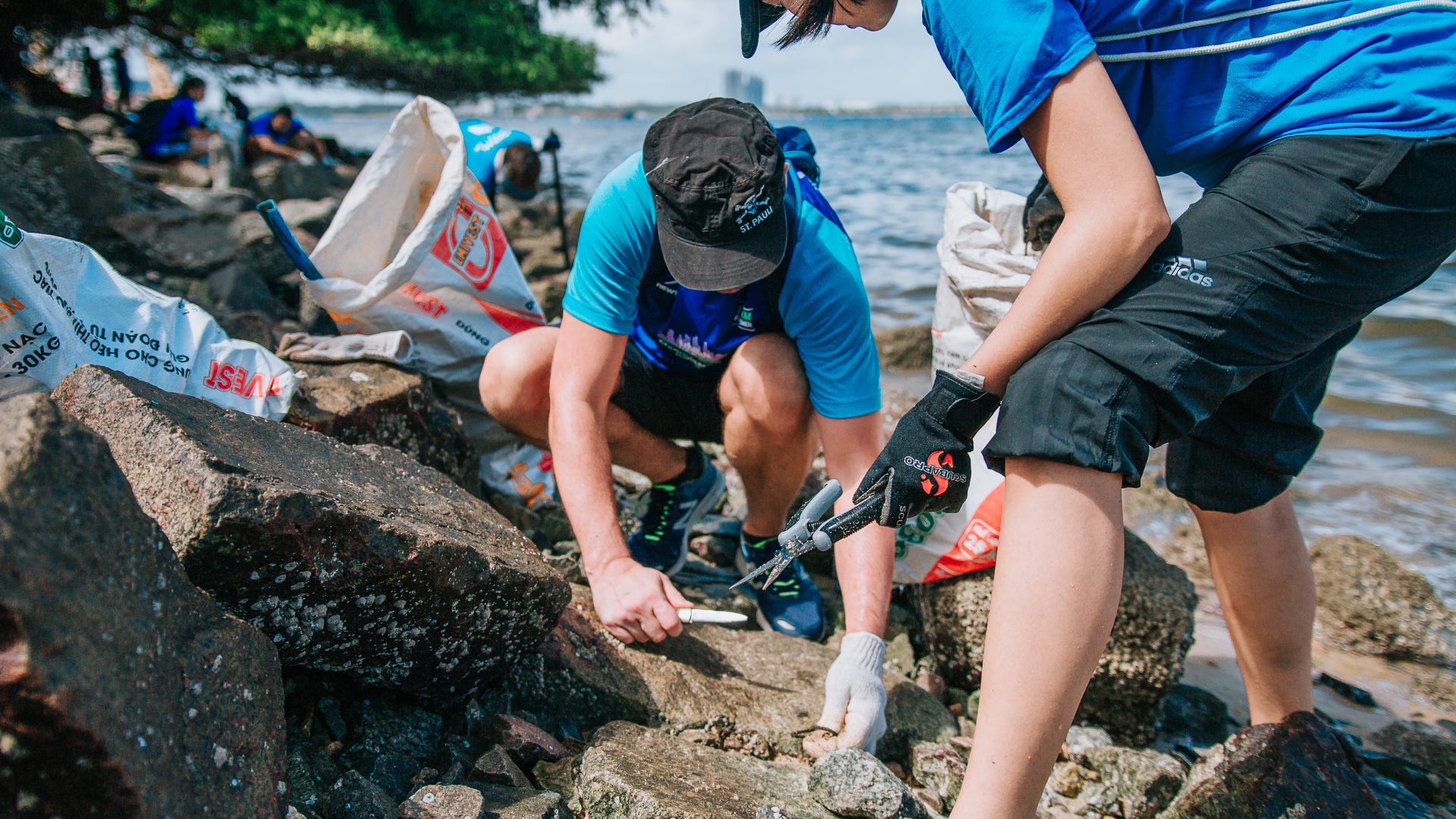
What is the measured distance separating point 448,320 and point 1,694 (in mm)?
2212

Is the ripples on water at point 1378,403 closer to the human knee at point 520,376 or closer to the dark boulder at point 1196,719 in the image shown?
the human knee at point 520,376

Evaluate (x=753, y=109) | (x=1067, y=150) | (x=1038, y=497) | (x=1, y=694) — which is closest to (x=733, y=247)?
(x=753, y=109)

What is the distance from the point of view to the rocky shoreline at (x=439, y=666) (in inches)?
33.9

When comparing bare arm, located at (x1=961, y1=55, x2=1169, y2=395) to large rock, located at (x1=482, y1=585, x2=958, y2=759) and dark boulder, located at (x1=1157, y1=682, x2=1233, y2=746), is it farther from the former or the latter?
dark boulder, located at (x1=1157, y1=682, x2=1233, y2=746)

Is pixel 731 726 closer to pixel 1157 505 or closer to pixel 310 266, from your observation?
pixel 310 266

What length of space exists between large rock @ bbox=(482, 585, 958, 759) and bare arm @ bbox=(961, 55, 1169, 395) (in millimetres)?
1129

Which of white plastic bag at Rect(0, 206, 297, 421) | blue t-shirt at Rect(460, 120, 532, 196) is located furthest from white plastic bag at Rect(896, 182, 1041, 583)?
blue t-shirt at Rect(460, 120, 532, 196)

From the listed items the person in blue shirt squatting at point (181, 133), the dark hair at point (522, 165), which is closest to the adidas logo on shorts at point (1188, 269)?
the dark hair at point (522, 165)

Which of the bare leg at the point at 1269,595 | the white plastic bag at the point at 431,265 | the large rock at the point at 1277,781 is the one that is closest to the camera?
the large rock at the point at 1277,781

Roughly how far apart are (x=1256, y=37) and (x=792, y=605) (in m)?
1.76

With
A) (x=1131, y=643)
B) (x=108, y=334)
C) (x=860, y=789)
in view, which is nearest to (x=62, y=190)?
(x=108, y=334)

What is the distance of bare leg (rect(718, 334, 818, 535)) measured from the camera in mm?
2246

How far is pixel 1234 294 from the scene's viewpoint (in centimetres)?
113

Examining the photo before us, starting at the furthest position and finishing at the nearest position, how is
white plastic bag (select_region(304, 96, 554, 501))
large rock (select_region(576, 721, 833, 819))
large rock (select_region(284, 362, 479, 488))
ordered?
1. white plastic bag (select_region(304, 96, 554, 501))
2. large rock (select_region(284, 362, 479, 488))
3. large rock (select_region(576, 721, 833, 819))
